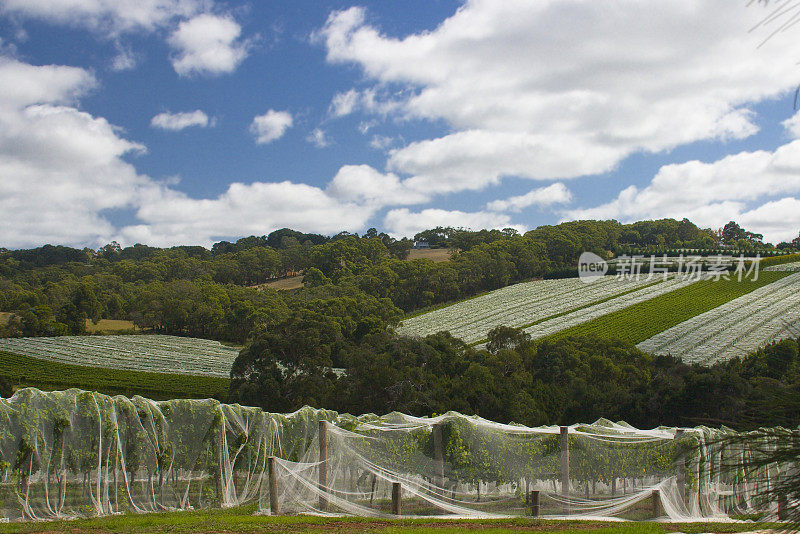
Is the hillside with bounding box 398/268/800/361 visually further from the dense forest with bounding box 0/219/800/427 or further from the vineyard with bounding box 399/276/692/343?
the dense forest with bounding box 0/219/800/427

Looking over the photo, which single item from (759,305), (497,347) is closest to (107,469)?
(497,347)

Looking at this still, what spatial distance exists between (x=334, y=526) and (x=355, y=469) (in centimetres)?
199


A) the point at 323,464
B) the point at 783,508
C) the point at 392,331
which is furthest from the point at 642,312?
the point at 783,508

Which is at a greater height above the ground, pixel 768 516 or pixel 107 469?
pixel 768 516

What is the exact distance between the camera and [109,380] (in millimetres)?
39250

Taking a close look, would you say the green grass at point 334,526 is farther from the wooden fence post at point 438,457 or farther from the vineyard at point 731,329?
the vineyard at point 731,329

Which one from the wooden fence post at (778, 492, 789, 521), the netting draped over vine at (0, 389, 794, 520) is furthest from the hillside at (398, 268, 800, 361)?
the wooden fence post at (778, 492, 789, 521)

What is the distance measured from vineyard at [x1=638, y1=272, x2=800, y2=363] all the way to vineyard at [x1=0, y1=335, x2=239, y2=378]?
100 feet

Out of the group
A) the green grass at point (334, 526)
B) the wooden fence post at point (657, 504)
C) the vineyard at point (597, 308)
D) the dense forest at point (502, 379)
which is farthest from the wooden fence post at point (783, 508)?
the vineyard at point (597, 308)

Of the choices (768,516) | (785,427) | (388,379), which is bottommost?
(388,379)

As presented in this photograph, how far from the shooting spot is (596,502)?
989cm

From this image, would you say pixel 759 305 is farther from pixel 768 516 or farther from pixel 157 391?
pixel 768 516

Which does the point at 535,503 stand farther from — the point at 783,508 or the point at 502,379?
the point at 502,379

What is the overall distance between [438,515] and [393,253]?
95.4 m
